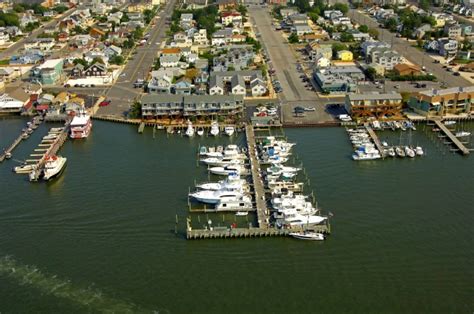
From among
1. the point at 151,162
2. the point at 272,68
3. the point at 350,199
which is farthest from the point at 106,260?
the point at 272,68

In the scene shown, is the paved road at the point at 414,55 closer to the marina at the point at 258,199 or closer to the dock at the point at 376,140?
the dock at the point at 376,140

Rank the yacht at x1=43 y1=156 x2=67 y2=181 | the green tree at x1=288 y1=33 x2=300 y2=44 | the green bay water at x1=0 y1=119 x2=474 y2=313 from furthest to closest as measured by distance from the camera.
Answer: the green tree at x1=288 y1=33 x2=300 y2=44 < the yacht at x1=43 y1=156 x2=67 y2=181 < the green bay water at x1=0 y1=119 x2=474 y2=313

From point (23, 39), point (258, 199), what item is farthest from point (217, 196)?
point (23, 39)

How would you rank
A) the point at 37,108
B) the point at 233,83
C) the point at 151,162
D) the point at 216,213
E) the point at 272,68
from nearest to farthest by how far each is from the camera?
the point at 216,213
the point at 151,162
the point at 37,108
the point at 233,83
the point at 272,68

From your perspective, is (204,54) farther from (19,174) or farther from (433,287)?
(433,287)

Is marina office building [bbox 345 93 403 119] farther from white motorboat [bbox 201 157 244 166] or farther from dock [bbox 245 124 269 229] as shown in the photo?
white motorboat [bbox 201 157 244 166]

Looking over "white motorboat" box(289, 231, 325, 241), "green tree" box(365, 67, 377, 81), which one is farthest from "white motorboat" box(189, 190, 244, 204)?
"green tree" box(365, 67, 377, 81)

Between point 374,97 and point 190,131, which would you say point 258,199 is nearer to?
point 190,131
